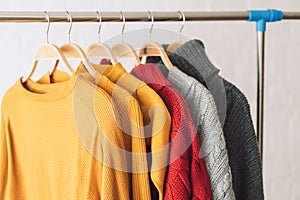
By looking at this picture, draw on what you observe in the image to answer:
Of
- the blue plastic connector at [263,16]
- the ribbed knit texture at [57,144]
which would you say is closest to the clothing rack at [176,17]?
the blue plastic connector at [263,16]

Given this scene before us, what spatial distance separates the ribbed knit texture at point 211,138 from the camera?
1.13 m

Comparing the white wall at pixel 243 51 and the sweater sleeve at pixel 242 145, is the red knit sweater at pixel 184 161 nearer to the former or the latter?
the sweater sleeve at pixel 242 145

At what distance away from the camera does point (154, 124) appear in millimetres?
1119

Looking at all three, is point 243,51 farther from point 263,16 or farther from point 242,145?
point 242,145

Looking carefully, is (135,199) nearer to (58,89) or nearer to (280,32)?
(58,89)

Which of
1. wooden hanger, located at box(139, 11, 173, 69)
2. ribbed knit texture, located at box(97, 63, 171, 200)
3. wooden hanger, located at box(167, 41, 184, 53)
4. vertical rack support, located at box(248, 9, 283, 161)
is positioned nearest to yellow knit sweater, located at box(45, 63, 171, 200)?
ribbed knit texture, located at box(97, 63, 171, 200)

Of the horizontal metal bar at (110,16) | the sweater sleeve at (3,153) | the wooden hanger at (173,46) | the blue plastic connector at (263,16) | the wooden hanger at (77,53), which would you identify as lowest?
the sweater sleeve at (3,153)

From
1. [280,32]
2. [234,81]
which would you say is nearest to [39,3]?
[234,81]

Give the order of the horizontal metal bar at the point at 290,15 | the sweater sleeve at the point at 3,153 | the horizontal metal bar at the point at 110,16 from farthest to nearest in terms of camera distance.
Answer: the horizontal metal bar at the point at 290,15, the sweater sleeve at the point at 3,153, the horizontal metal bar at the point at 110,16

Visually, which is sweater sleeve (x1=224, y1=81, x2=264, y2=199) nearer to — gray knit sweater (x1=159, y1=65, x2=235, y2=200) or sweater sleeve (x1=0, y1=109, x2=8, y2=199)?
gray knit sweater (x1=159, y1=65, x2=235, y2=200)

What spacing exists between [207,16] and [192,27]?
952mm

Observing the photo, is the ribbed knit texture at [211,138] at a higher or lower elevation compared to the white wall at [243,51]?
lower

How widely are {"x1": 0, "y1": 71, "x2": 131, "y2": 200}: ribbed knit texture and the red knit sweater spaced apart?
0.28ft

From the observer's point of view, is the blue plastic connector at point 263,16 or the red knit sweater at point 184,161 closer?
the red knit sweater at point 184,161
